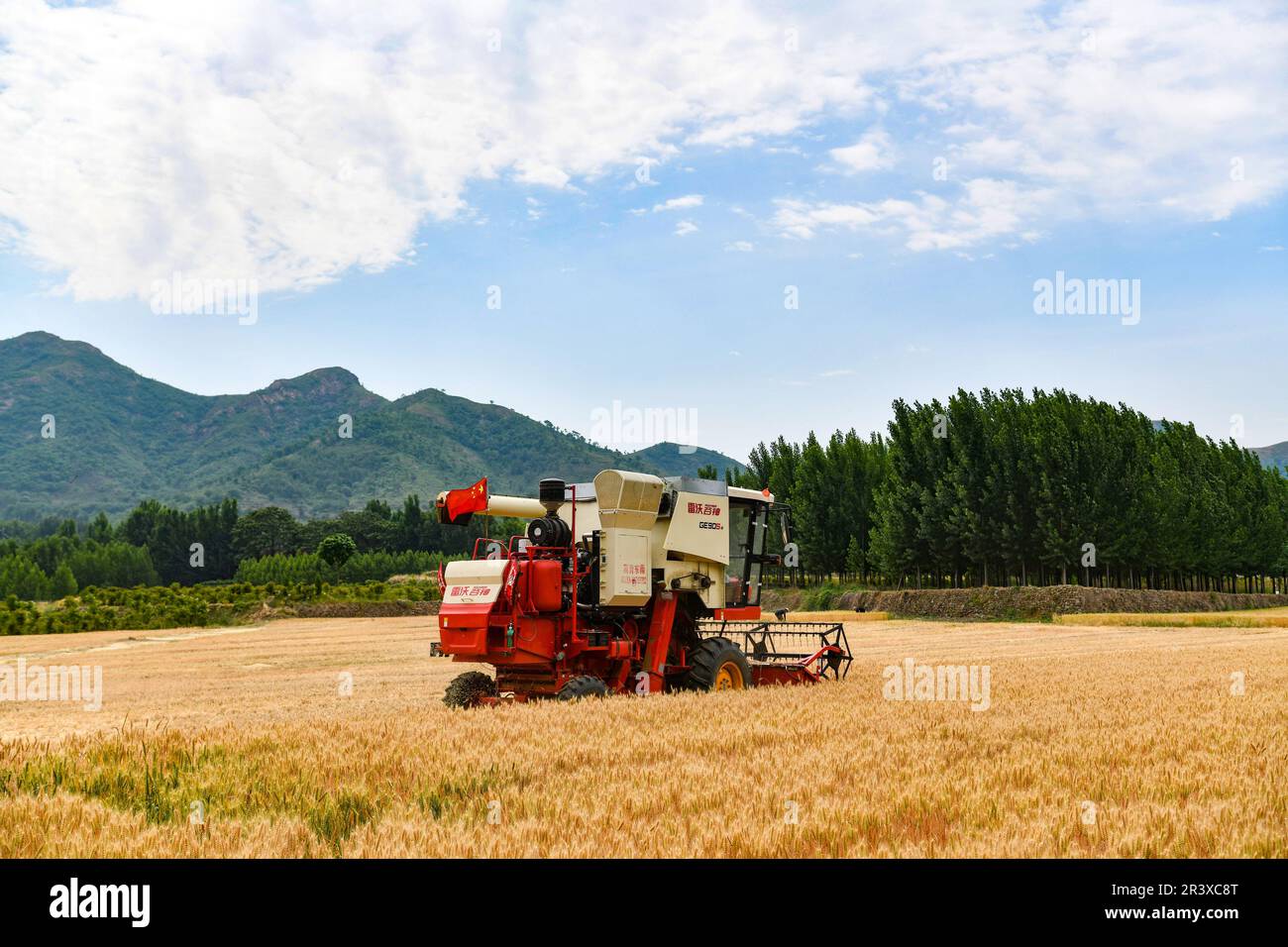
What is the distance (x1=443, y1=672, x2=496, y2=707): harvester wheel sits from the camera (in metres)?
13.7

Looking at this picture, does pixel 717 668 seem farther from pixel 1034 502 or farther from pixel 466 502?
pixel 1034 502

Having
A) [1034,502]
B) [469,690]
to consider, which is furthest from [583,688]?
[1034,502]

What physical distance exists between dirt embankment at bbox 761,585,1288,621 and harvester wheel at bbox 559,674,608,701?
43262mm

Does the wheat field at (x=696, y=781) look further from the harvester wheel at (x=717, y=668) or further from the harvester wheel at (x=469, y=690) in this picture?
the harvester wheel at (x=469, y=690)

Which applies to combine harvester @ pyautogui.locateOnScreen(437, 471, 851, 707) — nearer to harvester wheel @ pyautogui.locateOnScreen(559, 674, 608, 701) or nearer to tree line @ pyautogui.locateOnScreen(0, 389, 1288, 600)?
harvester wheel @ pyautogui.locateOnScreen(559, 674, 608, 701)

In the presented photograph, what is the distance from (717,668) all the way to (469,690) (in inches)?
139

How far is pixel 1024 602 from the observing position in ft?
177

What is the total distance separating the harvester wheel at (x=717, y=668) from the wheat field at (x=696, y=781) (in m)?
0.76

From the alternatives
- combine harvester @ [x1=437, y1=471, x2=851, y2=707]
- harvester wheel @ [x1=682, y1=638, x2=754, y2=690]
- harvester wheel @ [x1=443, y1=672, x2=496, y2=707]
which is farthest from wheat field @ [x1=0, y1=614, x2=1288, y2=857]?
harvester wheel @ [x1=443, y1=672, x2=496, y2=707]

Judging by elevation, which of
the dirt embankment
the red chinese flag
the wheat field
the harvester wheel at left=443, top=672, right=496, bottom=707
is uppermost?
the red chinese flag

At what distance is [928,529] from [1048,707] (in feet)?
172
